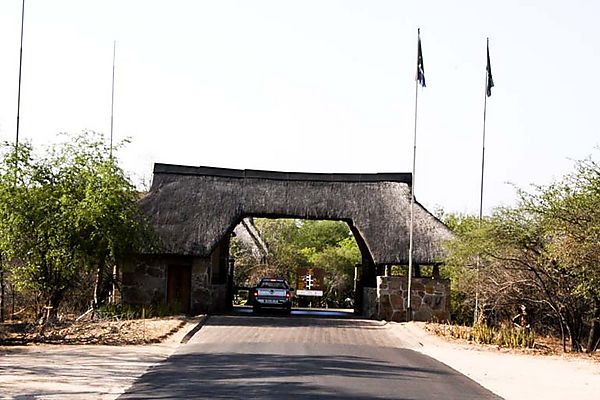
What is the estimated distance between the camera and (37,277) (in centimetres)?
2959

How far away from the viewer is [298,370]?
57.6ft

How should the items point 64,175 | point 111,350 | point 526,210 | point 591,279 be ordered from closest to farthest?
point 111,350, point 591,279, point 526,210, point 64,175

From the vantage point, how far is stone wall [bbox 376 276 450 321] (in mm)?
35250

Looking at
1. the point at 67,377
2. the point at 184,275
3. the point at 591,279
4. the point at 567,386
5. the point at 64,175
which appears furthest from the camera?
the point at 184,275

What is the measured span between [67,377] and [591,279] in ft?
43.7

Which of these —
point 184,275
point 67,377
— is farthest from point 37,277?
point 67,377

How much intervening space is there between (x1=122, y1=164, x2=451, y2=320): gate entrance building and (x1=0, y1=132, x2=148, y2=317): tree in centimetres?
342

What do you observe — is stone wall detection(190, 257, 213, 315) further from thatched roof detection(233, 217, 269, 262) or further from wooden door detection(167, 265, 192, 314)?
thatched roof detection(233, 217, 269, 262)

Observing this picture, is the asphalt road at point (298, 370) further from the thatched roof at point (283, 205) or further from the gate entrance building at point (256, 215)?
the thatched roof at point (283, 205)

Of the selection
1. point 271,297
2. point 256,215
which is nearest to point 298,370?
point 256,215

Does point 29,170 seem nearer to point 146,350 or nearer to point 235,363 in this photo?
point 146,350

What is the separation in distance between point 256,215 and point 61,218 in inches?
402

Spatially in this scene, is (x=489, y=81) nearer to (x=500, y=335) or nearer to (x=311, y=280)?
(x=500, y=335)

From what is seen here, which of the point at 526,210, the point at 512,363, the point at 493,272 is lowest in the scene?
the point at 512,363
